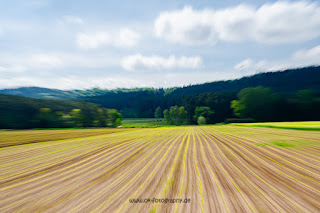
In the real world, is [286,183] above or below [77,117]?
below

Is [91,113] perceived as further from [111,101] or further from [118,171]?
[111,101]

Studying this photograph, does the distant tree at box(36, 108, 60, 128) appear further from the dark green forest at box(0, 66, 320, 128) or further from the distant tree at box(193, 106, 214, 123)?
the distant tree at box(193, 106, 214, 123)

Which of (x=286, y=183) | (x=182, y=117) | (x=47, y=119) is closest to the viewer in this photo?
(x=286, y=183)

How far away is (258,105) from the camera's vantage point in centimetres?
5228

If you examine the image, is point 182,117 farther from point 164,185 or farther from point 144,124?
point 164,185

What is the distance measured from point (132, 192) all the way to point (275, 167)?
603 cm

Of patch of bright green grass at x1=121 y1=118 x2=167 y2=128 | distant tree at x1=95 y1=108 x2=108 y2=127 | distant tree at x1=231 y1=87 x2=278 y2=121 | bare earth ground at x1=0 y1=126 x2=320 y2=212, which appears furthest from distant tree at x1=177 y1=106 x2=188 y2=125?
bare earth ground at x1=0 y1=126 x2=320 y2=212

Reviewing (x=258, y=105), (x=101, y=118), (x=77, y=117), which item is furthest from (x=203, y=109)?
(x=77, y=117)

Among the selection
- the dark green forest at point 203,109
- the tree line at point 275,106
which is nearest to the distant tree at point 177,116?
the dark green forest at point 203,109

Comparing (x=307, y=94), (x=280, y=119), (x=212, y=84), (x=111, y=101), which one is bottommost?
(x=280, y=119)

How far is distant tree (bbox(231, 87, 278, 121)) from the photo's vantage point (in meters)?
51.3

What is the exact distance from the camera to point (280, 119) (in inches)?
2023

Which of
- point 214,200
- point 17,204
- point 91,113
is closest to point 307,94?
point 214,200

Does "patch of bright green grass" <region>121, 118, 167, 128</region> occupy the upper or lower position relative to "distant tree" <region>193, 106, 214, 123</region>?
lower
